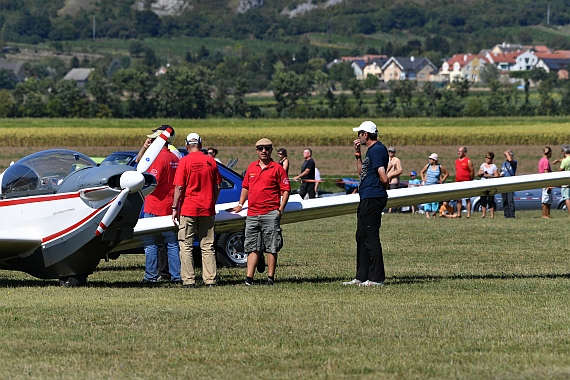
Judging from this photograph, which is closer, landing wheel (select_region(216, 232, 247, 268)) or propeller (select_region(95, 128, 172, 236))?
propeller (select_region(95, 128, 172, 236))

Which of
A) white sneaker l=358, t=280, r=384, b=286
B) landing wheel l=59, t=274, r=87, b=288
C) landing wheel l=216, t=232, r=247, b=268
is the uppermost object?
landing wheel l=59, t=274, r=87, b=288

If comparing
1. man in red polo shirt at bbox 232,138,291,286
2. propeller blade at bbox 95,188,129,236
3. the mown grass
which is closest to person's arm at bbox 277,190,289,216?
man in red polo shirt at bbox 232,138,291,286

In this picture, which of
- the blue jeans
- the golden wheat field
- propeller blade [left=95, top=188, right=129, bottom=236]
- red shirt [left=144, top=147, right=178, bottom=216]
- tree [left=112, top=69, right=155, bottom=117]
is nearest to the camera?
propeller blade [left=95, top=188, right=129, bottom=236]

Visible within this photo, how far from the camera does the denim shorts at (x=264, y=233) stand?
1214 centimetres

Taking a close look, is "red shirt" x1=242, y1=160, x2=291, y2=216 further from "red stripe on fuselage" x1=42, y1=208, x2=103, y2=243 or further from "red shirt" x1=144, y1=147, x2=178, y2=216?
"red stripe on fuselage" x1=42, y1=208, x2=103, y2=243

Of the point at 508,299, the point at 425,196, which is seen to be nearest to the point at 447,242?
the point at 425,196

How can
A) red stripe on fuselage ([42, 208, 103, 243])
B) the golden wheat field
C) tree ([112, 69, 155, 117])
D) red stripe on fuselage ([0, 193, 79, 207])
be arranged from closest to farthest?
1. red stripe on fuselage ([42, 208, 103, 243])
2. red stripe on fuselage ([0, 193, 79, 207])
3. the golden wheat field
4. tree ([112, 69, 155, 117])

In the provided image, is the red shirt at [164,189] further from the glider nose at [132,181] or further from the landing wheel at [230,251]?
the landing wheel at [230,251]

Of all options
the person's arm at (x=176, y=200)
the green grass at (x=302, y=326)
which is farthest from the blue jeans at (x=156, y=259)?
the person's arm at (x=176, y=200)

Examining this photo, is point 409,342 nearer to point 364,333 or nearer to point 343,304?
point 364,333

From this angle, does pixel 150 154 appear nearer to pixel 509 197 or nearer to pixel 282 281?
pixel 282 281

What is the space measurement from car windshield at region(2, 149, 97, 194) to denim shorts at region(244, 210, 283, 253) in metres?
2.07

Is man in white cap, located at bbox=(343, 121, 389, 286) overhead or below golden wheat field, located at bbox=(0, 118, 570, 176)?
overhead

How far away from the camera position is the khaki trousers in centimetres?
1219
